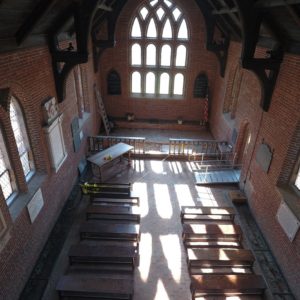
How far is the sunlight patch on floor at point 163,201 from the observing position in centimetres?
780

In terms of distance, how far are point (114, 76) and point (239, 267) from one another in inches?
390

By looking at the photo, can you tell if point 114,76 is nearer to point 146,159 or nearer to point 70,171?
point 146,159

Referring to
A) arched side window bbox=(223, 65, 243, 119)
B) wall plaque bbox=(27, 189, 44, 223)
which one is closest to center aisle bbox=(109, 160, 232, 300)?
wall plaque bbox=(27, 189, 44, 223)

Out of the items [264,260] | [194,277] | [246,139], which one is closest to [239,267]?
[264,260]

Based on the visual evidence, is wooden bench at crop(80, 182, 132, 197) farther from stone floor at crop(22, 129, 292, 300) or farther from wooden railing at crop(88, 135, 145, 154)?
wooden railing at crop(88, 135, 145, 154)

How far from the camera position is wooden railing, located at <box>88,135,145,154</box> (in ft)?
34.8

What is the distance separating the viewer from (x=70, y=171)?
8406 millimetres

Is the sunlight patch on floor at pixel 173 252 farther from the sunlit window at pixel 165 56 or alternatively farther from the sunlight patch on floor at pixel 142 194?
the sunlit window at pixel 165 56

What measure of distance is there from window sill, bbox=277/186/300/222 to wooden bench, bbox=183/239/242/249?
1685 millimetres

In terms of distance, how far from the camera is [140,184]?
910 centimetres

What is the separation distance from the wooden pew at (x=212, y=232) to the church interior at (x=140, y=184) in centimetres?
3

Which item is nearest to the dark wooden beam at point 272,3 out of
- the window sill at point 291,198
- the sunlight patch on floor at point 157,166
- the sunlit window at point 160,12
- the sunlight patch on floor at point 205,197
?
the window sill at point 291,198

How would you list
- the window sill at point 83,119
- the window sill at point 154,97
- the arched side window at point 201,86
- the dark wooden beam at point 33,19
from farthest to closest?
1. the window sill at point 154,97
2. the arched side window at point 201,86
3. the window sill at point 83,119
4. the dark wooden beam at point 33,19

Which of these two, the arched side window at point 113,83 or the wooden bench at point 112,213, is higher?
the arched side window at point 113,83
